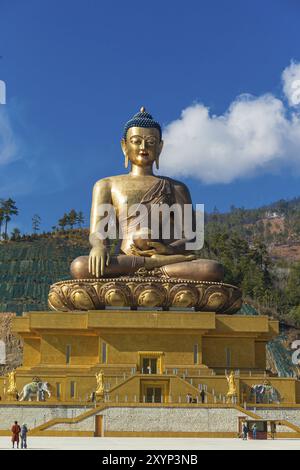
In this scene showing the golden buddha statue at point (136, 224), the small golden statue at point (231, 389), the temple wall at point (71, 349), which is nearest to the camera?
the small golden statue at point (231, 389)

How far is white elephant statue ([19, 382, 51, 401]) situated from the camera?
18922 mm

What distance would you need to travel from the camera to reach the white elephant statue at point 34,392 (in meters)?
18.9

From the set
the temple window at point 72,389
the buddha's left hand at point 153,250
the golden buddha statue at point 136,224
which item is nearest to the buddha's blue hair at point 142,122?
the golden buddha statue at point 136,224

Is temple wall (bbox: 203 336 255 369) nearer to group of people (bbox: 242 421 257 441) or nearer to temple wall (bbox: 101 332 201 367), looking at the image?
temple wall (bbox: 101 332 201 367)

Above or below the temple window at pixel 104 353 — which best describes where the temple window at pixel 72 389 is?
below

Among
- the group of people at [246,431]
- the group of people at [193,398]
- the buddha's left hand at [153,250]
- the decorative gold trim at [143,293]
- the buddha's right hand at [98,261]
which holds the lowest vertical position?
the group of people at [246,431]

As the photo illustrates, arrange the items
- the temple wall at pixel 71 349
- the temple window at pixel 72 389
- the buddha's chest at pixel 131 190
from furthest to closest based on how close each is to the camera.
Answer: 1. the buddha's chest at pixel 131 190
2. the temple wall at pixel 71 349
3. the temple window at pixel 72 389

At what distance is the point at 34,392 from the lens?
19.1m

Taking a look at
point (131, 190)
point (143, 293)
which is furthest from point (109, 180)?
point (143, 293)

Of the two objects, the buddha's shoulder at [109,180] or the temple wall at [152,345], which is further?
the buddha's shoulder at [109,180]

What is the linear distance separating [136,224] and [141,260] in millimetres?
1343

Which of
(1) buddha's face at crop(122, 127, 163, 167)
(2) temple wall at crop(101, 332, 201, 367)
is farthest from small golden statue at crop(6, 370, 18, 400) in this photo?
(1) buddha's face at crop(122, 127, 163, 167)

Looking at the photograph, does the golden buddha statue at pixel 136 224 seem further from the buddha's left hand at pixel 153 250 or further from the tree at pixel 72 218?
the tree at pixel 72 218

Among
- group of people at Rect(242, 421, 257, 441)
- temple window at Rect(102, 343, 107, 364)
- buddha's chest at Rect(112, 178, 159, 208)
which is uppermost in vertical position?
buddha's chest at Rect(112, 178, 159, 208)
